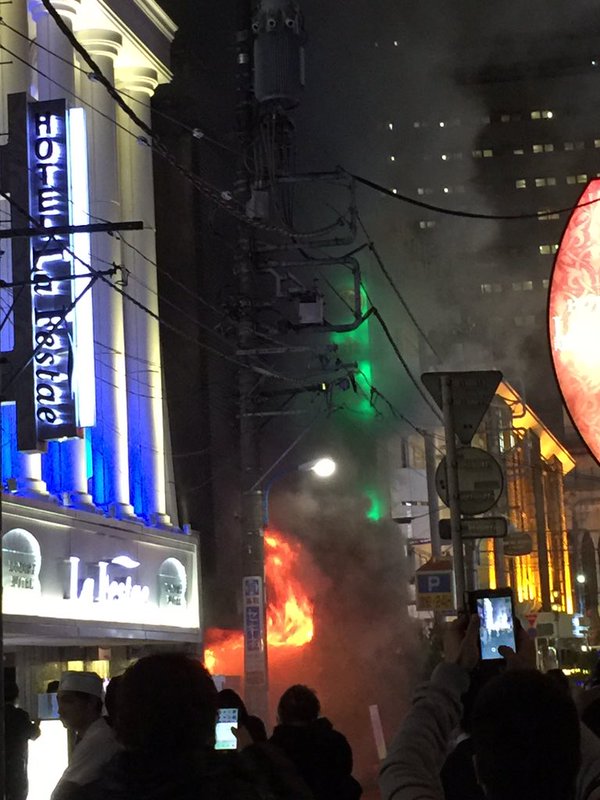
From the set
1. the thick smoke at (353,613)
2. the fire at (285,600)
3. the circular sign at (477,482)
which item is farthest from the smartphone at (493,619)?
the fire at (285,600)

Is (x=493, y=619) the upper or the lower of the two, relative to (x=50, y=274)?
lower

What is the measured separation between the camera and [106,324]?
967 inches

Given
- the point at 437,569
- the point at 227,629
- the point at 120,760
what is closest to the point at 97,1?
the point at 437,569

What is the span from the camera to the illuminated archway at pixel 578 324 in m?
6.29

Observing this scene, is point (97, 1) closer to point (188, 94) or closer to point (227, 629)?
point (188, 94)

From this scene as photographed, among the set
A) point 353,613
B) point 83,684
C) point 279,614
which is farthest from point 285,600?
point 83,684

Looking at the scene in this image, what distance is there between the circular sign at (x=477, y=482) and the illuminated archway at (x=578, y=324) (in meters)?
2.94

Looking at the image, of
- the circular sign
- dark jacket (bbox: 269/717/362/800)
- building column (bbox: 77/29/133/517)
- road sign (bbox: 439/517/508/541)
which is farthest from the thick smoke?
dark jacket (bbox: 269/717/362/800)

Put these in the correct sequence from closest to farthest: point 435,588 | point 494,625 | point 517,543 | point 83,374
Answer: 1. point 494,625
2. point 435,588
3. point 83,374
4. point 517,543

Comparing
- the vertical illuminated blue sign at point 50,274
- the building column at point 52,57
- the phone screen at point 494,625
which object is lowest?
the phone screen at point 494,625

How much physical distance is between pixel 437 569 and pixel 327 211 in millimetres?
21666

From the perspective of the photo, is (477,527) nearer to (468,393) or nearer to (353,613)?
(468,393)

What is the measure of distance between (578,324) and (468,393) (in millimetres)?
3085

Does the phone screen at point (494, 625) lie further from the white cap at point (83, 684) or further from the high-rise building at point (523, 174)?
the high-rise building at point (523, 174)
